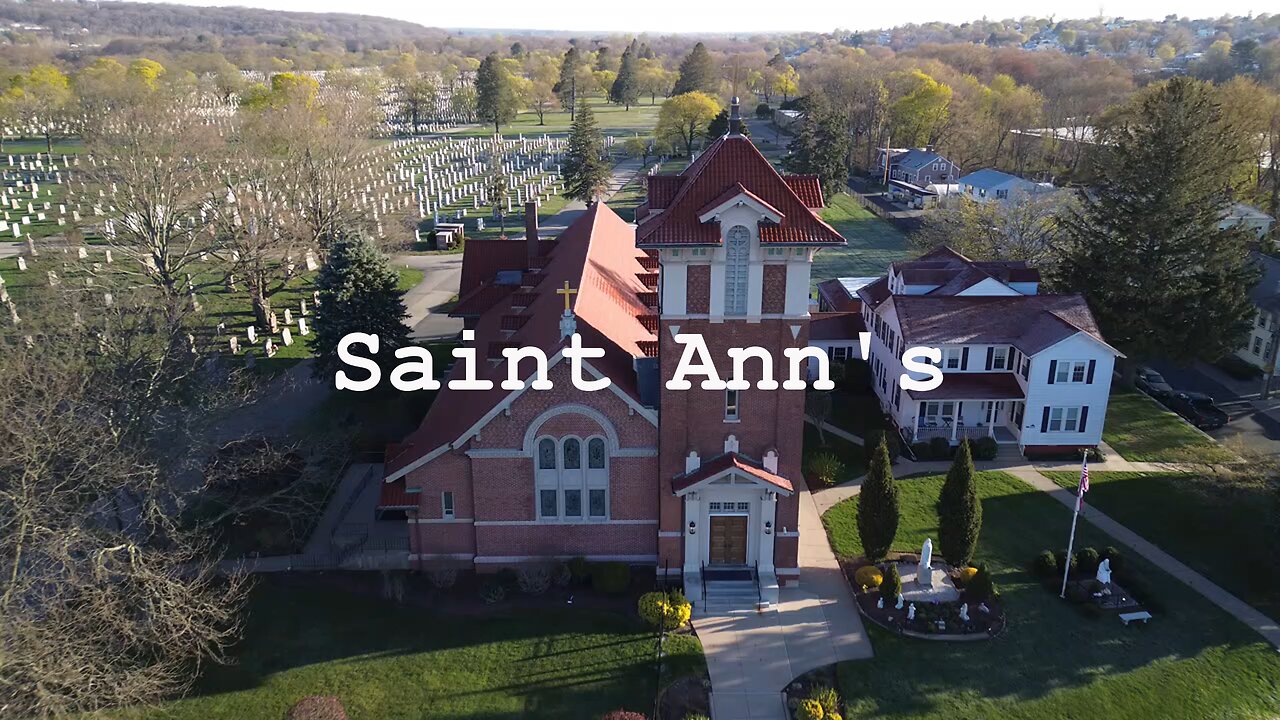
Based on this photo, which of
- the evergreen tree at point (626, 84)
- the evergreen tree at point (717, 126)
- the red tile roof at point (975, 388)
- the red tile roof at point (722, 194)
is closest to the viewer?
the red tile roof at point (722, 194)

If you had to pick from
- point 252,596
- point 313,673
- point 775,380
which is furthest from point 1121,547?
point 252,596

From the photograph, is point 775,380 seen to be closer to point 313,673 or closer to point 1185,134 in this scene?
point 313,673

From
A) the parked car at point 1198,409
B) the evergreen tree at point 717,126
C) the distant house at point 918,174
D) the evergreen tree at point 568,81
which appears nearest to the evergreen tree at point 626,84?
the evergreen tree at point 568,81

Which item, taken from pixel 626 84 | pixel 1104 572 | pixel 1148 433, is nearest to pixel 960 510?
pixel 1104 572

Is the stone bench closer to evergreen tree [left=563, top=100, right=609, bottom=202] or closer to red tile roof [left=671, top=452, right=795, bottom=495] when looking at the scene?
red tile roof [left=671, top=452, right=795, bottom=495]

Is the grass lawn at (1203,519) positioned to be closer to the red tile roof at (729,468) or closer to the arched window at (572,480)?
the red tile roof at (729,468)

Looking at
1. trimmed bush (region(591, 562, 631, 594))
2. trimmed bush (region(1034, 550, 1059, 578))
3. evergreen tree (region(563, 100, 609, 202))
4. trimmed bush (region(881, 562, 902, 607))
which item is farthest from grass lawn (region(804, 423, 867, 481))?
evergreen tree (region(563, 100, 609, 202))
